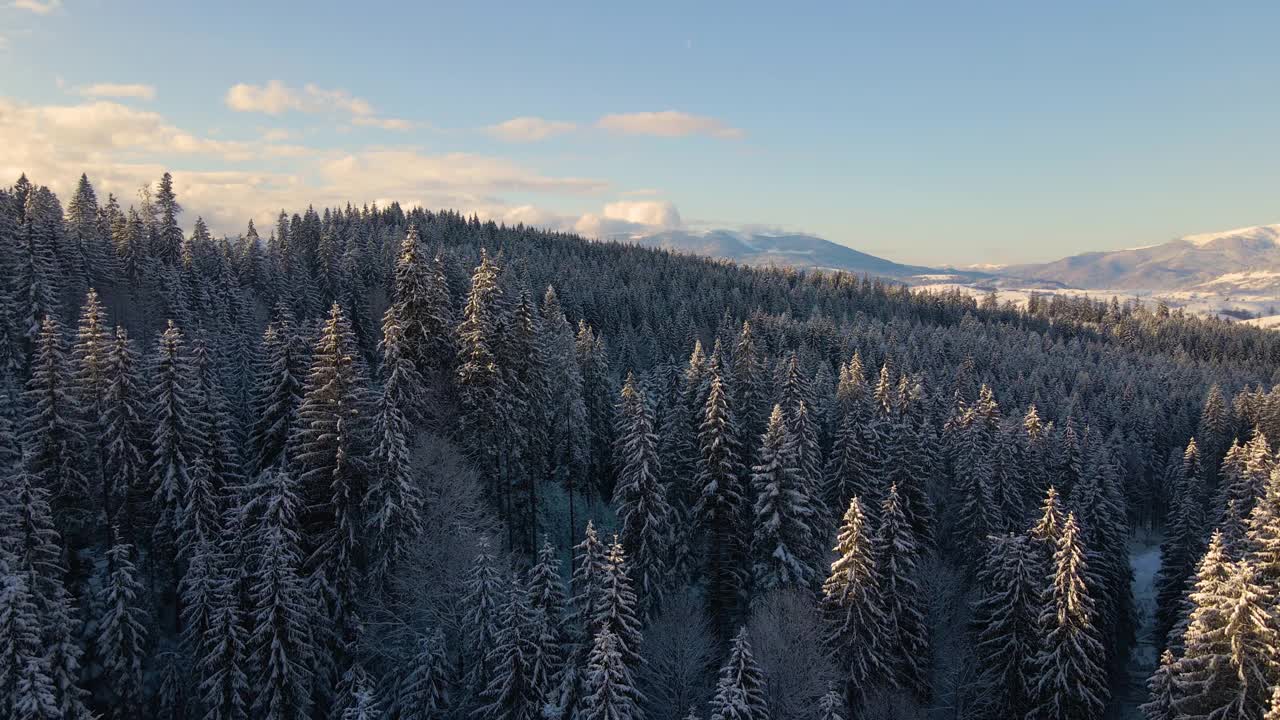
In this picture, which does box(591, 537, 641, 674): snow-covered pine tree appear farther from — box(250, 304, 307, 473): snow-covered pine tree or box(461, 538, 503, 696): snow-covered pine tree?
box(250, 304, 307, 473): snow-covered pine tree

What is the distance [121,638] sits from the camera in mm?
29344

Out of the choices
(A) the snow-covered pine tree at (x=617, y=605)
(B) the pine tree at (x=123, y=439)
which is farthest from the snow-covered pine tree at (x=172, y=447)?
(A) the snow-covered pine tree at (x=617, y=605)

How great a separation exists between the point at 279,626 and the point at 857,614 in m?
25.5

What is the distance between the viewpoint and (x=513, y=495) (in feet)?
166

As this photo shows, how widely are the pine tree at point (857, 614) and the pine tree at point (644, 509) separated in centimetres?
1054

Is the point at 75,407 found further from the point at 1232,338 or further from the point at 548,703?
the point at 1232,338

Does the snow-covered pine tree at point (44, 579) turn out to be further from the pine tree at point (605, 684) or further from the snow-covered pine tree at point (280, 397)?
the pine tree at point (605, 684)

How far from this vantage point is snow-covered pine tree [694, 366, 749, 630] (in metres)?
40.7

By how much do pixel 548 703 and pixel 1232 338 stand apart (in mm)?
218988

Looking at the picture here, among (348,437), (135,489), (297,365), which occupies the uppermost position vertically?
(297,365)

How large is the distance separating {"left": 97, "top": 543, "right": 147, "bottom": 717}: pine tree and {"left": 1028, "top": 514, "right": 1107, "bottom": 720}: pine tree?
40.6 meters

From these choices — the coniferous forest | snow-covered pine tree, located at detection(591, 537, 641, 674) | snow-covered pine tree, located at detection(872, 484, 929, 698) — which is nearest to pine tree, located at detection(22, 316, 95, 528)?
the coniferous forest

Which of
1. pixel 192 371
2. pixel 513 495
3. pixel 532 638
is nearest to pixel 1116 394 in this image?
pixel 513 495

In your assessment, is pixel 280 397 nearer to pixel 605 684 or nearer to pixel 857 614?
pixel 605 684
